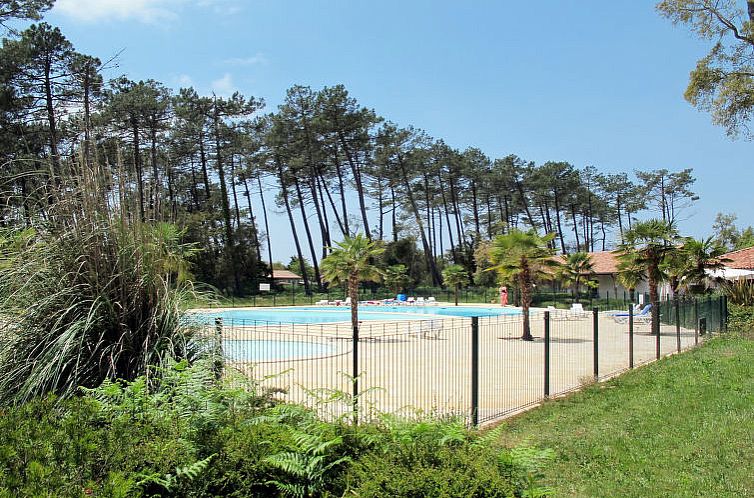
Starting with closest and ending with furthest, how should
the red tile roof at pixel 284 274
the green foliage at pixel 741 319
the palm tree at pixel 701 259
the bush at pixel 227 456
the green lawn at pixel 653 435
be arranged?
the bush at pixel 227 456
the green lawn at pixel 653 435
the green foliage at pixel 741 319
the palm tree at pixel 701 259
the red tile roof at pixel 284 274

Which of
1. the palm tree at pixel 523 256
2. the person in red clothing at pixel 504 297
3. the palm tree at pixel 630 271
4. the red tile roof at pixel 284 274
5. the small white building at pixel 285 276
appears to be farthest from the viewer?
the red tile roof at pixel 284 274

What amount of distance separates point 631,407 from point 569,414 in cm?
78

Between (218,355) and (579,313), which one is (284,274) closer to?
(579,313)

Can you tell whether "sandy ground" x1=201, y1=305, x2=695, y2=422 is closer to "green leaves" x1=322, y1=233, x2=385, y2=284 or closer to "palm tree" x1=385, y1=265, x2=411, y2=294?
"green leaves" x1=322, y1=233, x2=385, y2=284

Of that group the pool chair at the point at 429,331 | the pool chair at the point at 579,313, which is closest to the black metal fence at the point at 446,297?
the pool chair at the point at 579,313

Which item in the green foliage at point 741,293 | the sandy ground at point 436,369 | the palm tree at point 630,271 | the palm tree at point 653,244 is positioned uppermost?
the palm tree at point 653,244

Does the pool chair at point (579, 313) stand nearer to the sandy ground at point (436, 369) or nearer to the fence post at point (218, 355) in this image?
the sandy ground at point (436, 369)

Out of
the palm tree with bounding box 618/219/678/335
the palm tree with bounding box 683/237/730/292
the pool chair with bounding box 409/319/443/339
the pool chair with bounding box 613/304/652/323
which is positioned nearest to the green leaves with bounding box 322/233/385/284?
the pool chair with bounding box 409/319/443/339

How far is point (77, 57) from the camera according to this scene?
2731 cm

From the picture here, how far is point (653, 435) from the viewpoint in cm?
596

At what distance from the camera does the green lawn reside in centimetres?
461

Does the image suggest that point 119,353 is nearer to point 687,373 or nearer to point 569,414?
point 569,414

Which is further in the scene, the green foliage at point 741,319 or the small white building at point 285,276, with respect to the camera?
the small white building at point 285,276

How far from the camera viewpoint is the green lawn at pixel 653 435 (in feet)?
15.1
